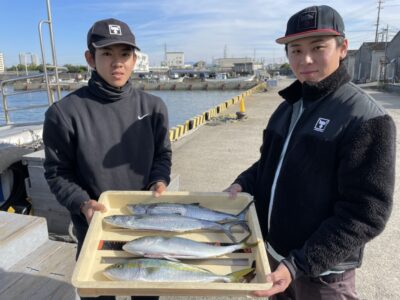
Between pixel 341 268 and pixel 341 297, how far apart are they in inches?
7.8

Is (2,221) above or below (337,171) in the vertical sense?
below

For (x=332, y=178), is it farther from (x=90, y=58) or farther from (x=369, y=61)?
(x=369, y=61)

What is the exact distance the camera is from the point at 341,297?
193 cm

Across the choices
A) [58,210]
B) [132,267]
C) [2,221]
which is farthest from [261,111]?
[132,267]

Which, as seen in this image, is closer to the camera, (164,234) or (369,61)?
(164,234)

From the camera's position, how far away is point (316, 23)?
178cm

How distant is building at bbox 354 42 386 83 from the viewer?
4812 cm

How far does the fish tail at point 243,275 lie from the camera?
5.30 ft

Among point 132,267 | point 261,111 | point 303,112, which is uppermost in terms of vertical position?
point 303,112

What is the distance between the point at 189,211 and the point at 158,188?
33cm

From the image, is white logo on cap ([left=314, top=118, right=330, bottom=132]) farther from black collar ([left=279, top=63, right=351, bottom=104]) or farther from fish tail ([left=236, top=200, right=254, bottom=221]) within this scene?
fish tail ([left=236, top=200, right=254, bottom=221])

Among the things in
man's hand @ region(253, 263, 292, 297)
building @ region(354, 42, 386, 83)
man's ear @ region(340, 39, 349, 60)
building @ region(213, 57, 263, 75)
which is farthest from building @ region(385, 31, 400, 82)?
building @ region(213, 57, 263, 75)

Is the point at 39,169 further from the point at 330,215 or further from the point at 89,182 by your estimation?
the point at 330,215

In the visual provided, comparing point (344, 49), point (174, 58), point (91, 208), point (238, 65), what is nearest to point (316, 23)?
point (344, 49)
